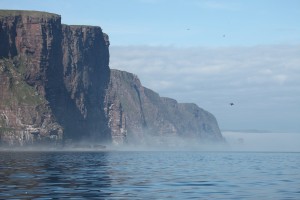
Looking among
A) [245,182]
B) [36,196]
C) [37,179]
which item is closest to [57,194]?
[36,196]

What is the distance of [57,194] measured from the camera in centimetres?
5322

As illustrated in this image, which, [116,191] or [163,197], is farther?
[116,191]

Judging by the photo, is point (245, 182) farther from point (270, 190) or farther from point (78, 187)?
point (78, 187)

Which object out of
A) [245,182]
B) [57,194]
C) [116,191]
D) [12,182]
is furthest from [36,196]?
[245,182]

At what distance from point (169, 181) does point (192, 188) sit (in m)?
9.85

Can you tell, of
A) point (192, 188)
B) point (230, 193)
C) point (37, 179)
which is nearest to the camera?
point (230, 193)

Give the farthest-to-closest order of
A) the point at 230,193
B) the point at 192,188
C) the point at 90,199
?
the point at 192,188, the point at 230,193, the point at 90,199

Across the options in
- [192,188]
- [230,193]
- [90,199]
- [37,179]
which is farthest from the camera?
[37,179]

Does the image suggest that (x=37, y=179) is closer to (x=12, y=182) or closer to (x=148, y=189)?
(x=12, y=182)

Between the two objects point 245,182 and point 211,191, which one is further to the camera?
point 245,182

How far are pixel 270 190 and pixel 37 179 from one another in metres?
25.3

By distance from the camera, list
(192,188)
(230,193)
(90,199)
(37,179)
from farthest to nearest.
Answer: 1. (37,179)
2. (192,188)
3. (230,193)
4. (90,199)

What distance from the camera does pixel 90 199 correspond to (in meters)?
50.1

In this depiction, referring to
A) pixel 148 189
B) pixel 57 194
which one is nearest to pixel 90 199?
pixel 57 194
